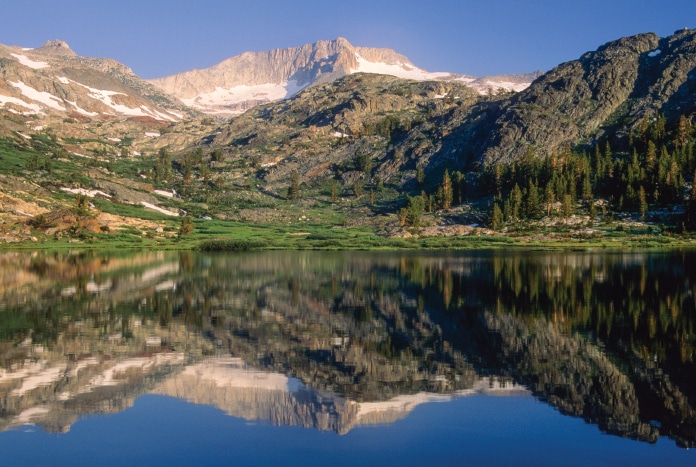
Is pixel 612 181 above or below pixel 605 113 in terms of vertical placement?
below

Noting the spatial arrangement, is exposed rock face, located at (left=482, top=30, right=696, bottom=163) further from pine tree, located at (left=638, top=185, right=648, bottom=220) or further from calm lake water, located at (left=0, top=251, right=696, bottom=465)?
calm lake water, located at (left=0, top=251, right=696, bottom=465)

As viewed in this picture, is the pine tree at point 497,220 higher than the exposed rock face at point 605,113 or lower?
lower

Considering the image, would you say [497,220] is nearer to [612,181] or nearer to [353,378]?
[612,181]

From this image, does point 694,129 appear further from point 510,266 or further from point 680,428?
point 680,428

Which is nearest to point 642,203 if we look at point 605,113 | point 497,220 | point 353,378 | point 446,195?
point 497,220

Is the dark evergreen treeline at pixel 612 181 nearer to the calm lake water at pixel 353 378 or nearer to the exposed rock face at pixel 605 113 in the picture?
the exposed rock face at pixel 605 113

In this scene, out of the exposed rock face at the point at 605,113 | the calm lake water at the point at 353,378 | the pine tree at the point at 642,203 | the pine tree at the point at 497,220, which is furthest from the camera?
the exposed rock face at the point at 605,113

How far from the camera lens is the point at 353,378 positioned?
22.2 meters

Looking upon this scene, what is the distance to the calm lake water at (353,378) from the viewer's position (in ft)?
51.9

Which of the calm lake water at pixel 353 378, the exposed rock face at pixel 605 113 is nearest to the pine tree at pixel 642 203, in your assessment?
the exposed rock face at pixel 605 113

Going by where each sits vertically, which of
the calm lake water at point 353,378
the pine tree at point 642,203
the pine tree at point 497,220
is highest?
the pine tree at point 642,203

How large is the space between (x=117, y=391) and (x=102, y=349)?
6.85 m

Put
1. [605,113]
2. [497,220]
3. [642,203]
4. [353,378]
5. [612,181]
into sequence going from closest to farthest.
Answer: [353,378], [642,203], [497,220], [612,181], [605,113]

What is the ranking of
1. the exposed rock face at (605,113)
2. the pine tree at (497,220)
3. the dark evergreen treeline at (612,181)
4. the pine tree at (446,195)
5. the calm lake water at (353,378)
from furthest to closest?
the exposed rock face at (605,113) < the pine tree at (446,195) < the pine tree at (497,220) < the dark evergreen treeline at (612,181) < the calm lake water at (353,378)
